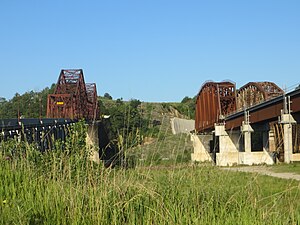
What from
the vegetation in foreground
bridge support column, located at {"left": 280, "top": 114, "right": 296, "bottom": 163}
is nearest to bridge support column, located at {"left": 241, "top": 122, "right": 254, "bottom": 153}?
bridge support column, located at {"left": 280, "top": 114, "right": 296, "bottom": 163}

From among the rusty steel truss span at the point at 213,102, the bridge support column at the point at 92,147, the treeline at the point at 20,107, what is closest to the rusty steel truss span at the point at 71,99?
the rusty steel truss span at the point at 213,102

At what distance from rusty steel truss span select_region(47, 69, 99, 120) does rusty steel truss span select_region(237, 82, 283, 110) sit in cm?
2642

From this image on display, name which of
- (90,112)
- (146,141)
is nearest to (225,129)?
(90,112)

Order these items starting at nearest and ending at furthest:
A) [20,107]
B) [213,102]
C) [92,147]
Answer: [92,147], [20,107], [213,102]

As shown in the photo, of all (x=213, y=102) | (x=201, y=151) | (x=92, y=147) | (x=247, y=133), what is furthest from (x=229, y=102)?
(x=92, y=147)

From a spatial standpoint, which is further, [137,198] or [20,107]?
[20,107]

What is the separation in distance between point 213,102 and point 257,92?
895 cm

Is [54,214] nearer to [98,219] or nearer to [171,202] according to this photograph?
[98,219]

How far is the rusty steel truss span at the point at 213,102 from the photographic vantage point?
7969 centimetres

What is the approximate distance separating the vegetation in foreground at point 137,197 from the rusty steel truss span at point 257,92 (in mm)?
62995

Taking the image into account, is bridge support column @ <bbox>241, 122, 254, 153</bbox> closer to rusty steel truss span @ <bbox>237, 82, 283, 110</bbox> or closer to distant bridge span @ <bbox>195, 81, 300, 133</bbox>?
distant bridge span @ <bbox>195, 81, 300, 133</bbox>

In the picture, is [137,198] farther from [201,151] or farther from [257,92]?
[257,92]

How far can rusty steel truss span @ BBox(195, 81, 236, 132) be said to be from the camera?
79.7m

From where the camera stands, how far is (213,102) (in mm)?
80875
